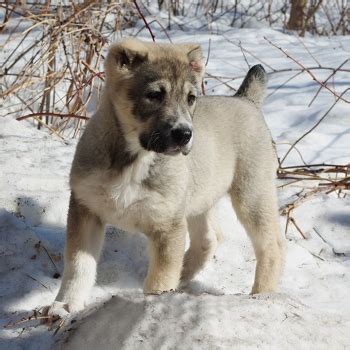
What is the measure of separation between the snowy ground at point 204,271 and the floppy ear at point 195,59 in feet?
4.07

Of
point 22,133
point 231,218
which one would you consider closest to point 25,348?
point 231,218

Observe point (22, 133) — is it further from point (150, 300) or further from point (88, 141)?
point (150, 300)

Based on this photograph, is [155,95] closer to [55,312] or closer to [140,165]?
[140,165]

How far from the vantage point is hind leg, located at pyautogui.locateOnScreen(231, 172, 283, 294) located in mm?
4637

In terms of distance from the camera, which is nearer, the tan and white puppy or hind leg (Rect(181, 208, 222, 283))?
the tan and white puppy

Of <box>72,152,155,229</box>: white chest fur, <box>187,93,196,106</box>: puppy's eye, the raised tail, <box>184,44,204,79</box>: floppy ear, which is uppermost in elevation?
<box>184,44,204,79</box>: floppy ear

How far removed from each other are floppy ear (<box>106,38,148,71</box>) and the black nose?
481mm

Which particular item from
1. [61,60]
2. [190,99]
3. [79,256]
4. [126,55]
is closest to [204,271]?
[79,256]

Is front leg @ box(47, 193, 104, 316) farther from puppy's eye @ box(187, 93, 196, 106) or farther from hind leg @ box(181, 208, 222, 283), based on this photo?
hind leg @ box(181, 208, 222, 283)

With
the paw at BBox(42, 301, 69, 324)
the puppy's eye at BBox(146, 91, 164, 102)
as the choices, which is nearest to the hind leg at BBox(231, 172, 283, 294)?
the puppy's eye at BBox(146, 91, 164, 102)

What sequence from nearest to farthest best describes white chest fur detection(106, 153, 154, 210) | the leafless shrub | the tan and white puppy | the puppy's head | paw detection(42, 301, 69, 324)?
paw detection(42, 301, 69, 324) → the puppy's head → the tan and white puppy → white chest fur detection(106, 153, 154, 210) → the leafless shrub

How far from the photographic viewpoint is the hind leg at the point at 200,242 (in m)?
4.74

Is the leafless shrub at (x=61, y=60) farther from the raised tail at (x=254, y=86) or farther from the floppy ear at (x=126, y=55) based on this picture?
the floppy ear at (x=126, y=55)

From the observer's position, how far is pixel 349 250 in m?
5.05
